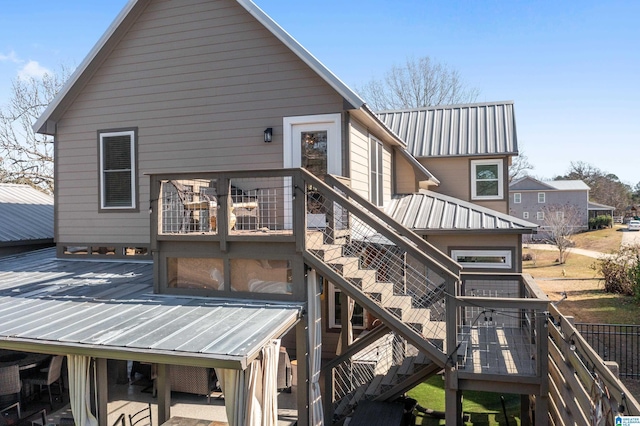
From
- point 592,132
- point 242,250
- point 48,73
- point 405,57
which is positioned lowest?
point 242,250

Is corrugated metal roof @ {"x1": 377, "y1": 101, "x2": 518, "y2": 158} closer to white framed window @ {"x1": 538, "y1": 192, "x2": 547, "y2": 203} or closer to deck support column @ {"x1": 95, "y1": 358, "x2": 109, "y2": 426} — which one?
deck support column @ {"x1": 95, "y1": 358, "x2": 109, "y2": 426}

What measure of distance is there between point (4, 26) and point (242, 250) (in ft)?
72.8

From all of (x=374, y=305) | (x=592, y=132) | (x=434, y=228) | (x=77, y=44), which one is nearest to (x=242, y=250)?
(x=374, y=305)

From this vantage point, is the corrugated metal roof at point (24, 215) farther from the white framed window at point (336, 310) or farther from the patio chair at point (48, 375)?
the white framed window at point (336, 310)

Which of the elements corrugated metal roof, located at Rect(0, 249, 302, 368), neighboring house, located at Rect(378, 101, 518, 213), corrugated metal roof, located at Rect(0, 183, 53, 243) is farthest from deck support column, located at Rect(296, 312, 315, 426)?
corrugated metal roof, located at Rect(0, 183, 53, 243)

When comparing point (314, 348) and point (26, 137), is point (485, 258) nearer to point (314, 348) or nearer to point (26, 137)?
point (314, 348)

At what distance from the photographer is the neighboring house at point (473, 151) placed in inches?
522

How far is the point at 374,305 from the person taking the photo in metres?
6.16

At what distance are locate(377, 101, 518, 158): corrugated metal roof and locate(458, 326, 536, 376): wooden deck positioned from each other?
6.77 metres

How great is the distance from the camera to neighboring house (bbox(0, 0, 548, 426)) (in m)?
5.76

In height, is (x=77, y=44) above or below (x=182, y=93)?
above

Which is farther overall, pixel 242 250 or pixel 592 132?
pixel 592 132

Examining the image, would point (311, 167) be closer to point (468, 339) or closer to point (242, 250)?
point (242, 250)

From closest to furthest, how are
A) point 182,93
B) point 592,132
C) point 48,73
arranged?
1. point 182,93
2. point 48,73
3. point 592,132
